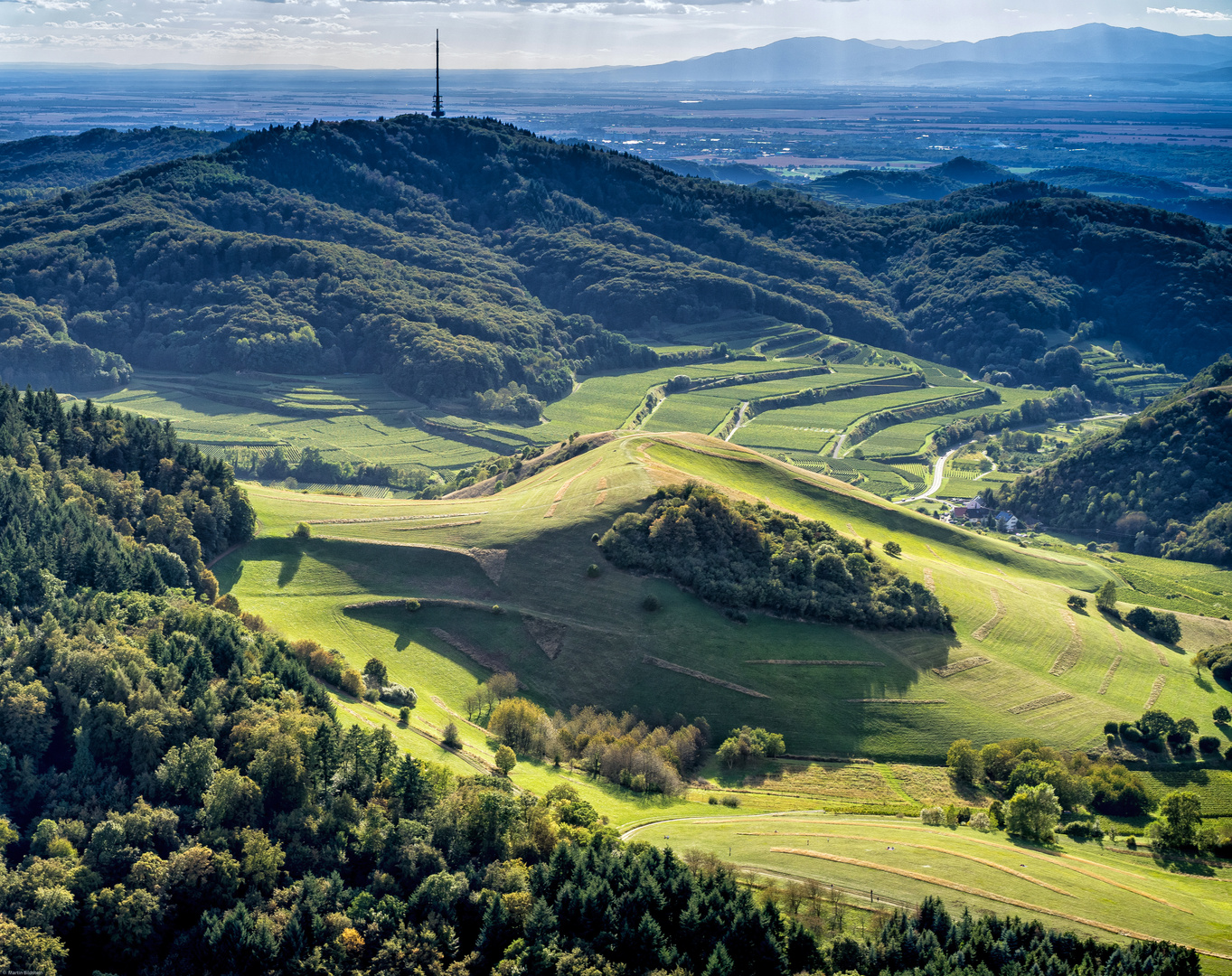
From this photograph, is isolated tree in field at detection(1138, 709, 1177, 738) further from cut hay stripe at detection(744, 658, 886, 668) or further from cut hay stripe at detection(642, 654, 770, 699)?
cut hay stripe at detection(642, 654, 770, 699)

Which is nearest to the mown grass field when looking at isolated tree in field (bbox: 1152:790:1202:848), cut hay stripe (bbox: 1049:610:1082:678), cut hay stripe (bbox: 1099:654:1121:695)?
isolated tree in field (bbox: 1152:790:1202:848)

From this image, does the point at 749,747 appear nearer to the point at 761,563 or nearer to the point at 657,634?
the point at 657,634

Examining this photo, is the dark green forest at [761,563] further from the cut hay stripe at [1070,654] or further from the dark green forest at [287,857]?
the dark green forest at [287,857]

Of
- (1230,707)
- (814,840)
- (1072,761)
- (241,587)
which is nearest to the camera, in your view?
(814,840)

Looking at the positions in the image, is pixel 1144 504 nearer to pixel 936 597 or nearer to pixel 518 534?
pixel 936 597

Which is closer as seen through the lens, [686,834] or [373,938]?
[373,938]

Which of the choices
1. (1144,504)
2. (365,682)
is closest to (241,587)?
(365,682)
